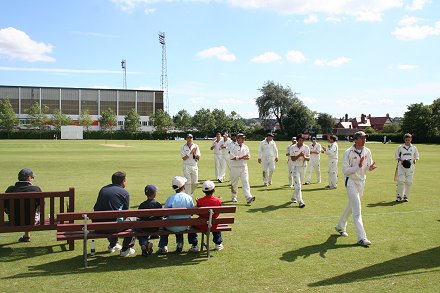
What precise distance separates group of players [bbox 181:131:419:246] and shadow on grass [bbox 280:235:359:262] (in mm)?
506

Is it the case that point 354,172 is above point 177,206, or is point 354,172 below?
above

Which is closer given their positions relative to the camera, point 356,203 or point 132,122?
point 356,203

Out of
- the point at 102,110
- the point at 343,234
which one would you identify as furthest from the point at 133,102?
the point at 343,234

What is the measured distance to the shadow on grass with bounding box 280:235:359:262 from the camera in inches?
281

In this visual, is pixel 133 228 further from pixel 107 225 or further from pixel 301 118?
pixel 301 118

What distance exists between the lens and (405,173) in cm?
1330

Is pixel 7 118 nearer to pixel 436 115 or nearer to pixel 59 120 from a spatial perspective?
pixel 59 120

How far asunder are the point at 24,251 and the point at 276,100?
112m

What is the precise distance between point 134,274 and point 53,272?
48.7 inches

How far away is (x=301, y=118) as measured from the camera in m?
Result: 104

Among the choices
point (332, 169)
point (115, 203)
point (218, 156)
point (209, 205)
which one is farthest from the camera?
point (218, 156)

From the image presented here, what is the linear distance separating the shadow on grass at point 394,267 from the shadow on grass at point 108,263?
7.28ft

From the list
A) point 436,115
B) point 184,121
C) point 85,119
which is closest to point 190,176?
point 436,115

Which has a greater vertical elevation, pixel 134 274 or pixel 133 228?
pixel 133 228
